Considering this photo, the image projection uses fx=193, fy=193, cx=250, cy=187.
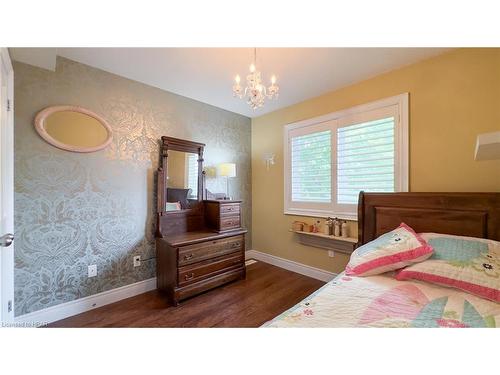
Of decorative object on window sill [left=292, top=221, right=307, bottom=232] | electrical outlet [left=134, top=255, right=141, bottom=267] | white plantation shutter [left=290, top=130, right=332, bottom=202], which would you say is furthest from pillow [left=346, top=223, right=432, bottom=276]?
electrical outlet [left=134, top=255, right=141, bottom=267]

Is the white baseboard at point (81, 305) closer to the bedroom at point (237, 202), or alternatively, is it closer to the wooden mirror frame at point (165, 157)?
the bedroom at point (237, 202)

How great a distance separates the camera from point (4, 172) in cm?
144

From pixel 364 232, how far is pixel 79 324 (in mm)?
2823

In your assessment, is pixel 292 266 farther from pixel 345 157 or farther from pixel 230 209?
pixel 345 157

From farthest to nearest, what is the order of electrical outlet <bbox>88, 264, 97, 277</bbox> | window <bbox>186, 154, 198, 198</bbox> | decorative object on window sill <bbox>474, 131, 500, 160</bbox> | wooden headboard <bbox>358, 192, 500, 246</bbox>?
window <bbox>186, 154, 198, 198</bbox>, electrical outlet <bbox>88, 264, 97, 277</bbox>, wooden headboard <bbox>358, 192, 500, 246</bbox>, decorative object on window sill <bbox>474, 131, 500, 160</bbox>

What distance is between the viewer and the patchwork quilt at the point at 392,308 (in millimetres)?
876

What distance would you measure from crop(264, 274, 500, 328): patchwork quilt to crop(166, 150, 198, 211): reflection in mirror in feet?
6.30

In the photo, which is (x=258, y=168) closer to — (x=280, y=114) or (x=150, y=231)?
(x=280, y=114)

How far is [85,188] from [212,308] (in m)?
1.76

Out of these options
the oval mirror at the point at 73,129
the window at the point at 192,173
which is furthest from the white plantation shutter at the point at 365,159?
the oval mirror at the point at 73,129

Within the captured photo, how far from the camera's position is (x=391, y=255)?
4.51ft

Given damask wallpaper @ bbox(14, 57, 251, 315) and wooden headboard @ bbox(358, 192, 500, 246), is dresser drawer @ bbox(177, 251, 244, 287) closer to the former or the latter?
damask wallpaper @ bbox(14, 57, 251, 315)

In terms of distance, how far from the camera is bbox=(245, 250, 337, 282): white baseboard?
2590mm
